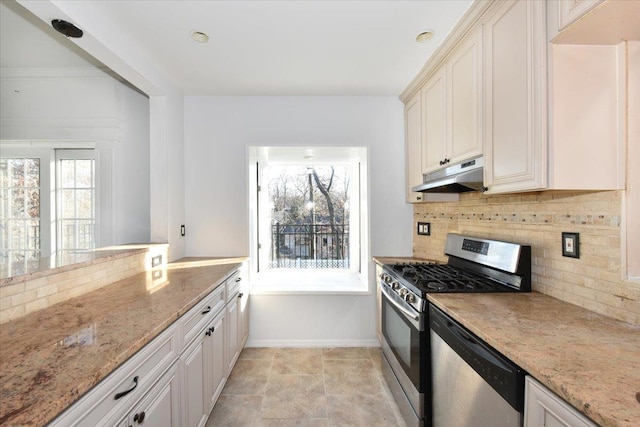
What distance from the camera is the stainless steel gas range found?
4.95 feet

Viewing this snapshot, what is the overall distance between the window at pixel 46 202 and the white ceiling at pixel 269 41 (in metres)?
0.85

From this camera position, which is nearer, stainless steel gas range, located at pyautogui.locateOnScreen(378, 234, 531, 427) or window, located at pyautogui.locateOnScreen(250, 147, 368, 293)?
stainless steel gas range, located at pyautogui.locateOnScreen(378, 234, 531, 427)

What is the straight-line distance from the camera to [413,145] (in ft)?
8.25

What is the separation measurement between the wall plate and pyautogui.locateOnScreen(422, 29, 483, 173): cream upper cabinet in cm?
60

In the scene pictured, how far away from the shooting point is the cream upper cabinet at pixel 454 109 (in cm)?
161

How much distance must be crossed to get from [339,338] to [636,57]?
2707 millimetres

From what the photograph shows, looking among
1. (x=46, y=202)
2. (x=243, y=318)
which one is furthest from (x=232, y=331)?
(x=46, y=202)

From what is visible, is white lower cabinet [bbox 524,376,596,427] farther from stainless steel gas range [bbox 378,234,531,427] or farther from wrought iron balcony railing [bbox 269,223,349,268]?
wrought iron balcony railing [bbox 269,223,349,268]

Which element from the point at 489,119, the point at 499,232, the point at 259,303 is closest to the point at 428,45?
the point at 489,119

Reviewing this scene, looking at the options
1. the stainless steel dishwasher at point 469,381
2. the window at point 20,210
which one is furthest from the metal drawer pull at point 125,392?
the window at point 20,210

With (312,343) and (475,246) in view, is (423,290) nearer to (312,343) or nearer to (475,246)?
(475,246)

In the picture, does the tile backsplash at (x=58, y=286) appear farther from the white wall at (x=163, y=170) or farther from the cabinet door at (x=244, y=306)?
the cabinet door at (x=244, y=306)

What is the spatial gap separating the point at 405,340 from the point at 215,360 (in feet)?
4.07

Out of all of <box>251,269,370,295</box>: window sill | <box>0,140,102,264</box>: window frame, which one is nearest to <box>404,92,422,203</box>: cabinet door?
<box>251,269,370,295</box>: window sill
